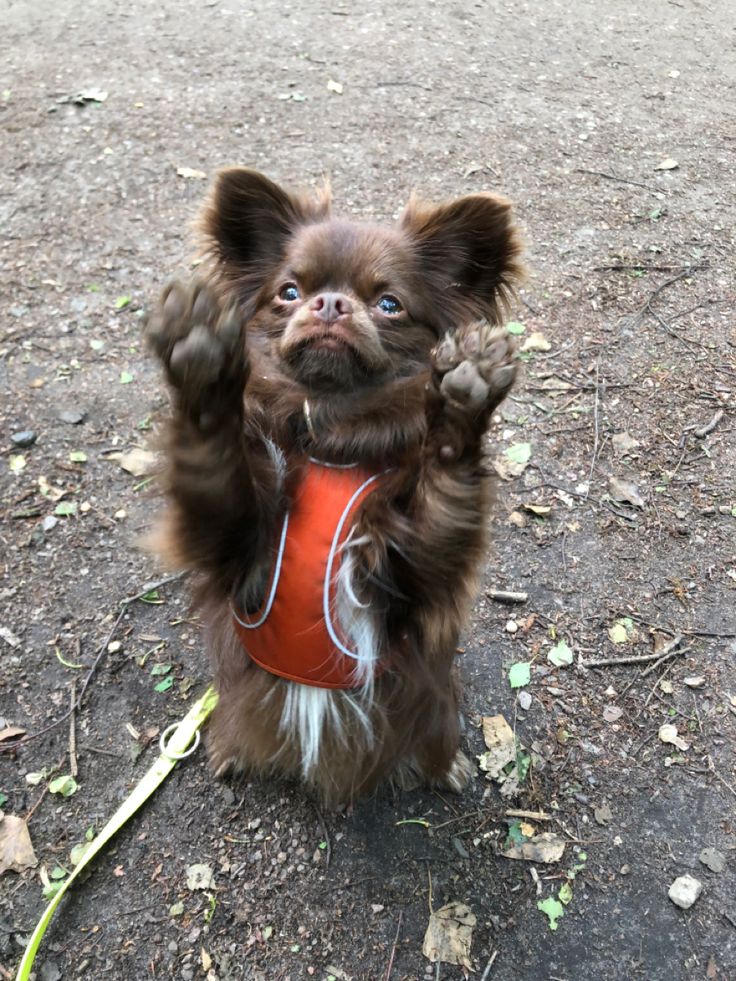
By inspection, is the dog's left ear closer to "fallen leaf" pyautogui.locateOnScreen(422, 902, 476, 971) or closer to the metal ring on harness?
the metal ring on harness

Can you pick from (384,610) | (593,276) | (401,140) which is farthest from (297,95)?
(384,610)

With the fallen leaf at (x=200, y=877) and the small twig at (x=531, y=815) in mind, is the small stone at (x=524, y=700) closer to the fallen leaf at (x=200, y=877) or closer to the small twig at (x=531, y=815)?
the small twig at (x=531, y=815)

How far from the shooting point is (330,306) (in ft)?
7.47

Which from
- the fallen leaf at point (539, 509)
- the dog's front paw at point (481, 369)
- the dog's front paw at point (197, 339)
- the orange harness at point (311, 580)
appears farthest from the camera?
the fallen leaf at point (539, 509)

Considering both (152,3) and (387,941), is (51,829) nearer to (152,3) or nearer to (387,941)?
(387,941)

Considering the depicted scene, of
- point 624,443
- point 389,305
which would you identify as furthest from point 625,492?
point 389,305

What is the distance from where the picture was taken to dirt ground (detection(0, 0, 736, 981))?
2611 millimetres

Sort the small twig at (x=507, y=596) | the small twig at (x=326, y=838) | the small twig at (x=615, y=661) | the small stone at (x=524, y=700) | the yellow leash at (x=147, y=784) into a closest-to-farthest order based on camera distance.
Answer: the yellow leash at (x=147, y=784) < the small twig at (x=326, y=838) < the small stone at (x=524, y=700) < the small twig at (x=615, y=661) < the small twig at (x=507, y=596)

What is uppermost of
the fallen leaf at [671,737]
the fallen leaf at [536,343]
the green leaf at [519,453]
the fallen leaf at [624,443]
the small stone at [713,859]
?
the fallen leaf at [536,343]

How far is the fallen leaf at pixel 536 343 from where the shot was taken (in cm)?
458

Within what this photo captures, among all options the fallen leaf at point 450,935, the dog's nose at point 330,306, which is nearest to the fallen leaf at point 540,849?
the fallen leaf at point 450,935

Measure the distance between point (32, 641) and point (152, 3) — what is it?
726 centimetres

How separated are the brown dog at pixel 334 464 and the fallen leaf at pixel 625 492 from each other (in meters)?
1.50

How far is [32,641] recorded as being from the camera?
3.21 meters
